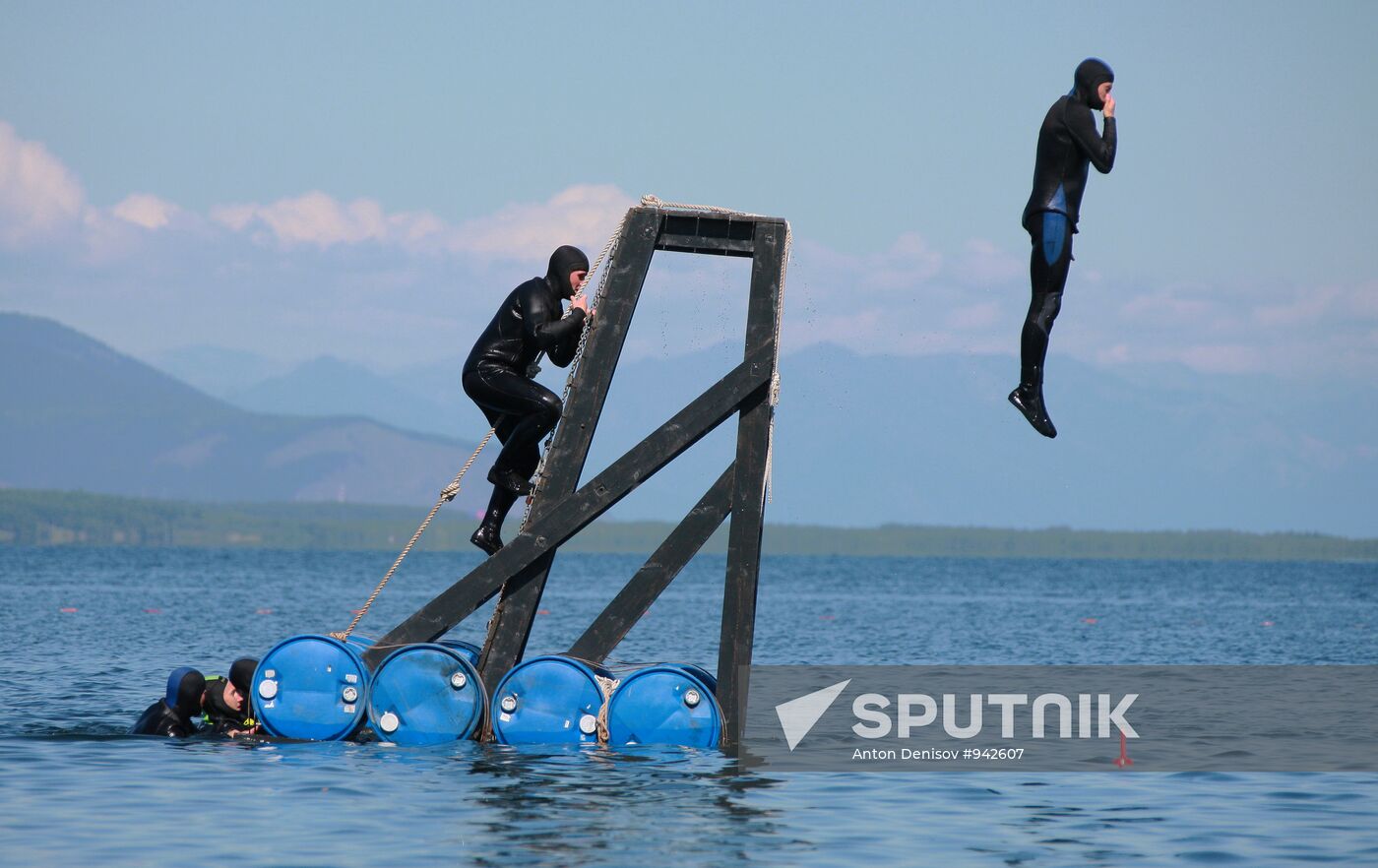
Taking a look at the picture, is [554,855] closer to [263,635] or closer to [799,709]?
[799,709]

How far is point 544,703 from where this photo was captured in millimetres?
15320

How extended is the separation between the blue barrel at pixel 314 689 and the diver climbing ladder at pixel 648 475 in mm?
293

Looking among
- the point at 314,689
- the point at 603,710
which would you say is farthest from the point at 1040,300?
the point at 314,689

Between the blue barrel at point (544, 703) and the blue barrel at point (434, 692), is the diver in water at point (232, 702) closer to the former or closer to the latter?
the blue barrel at point (434, 692)

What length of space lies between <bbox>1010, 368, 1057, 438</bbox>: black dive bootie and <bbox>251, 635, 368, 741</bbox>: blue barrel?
648 centimetres

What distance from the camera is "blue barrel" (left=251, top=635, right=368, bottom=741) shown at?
15.4 m

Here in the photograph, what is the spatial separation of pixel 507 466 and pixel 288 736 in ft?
10.2

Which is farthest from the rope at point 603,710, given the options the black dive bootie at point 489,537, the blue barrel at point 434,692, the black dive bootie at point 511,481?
the black dive bootie at point 511,481

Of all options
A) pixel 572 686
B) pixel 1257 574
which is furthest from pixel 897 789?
pixel 1257 574

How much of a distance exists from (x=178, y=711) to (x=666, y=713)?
16.2ft

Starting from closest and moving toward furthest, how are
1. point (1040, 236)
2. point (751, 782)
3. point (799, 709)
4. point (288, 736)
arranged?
point (1040, 236)
point (751, 782)
point (288, 736)
point (799, 709)

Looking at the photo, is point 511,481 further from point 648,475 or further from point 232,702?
point 232,702

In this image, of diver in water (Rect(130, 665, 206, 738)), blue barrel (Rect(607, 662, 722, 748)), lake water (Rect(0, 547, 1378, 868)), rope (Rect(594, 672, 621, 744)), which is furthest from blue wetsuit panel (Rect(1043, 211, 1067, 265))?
diver in water (Rect(130, 665, 206, 738))

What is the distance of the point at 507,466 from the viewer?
15.6m
